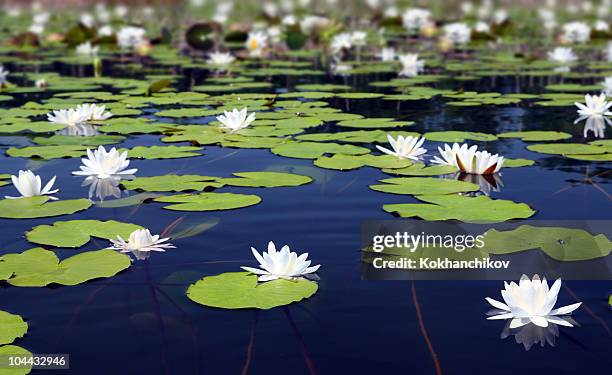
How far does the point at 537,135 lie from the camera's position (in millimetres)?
5773

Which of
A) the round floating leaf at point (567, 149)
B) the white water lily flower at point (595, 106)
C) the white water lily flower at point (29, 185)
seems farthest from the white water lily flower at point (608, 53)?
the white water lily flower at point (29, 185)

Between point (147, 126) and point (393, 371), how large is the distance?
4.07 meters

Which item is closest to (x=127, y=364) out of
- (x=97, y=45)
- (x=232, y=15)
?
(x=97, y=45)

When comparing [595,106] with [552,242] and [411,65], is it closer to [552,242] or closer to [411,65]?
[552,242]

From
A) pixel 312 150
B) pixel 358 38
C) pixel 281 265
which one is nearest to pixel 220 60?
pixel 358 38

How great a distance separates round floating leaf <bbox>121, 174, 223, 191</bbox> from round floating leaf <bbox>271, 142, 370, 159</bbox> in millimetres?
752

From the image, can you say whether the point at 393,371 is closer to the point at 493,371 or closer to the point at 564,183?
the point at 493,371

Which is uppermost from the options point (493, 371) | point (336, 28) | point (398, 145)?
point (336, 28)

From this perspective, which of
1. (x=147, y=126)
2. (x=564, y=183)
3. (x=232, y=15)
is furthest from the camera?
(x=232, y=15)

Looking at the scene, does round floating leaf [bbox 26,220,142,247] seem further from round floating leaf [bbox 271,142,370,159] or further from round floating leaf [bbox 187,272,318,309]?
round floating leaf [bbox 271,142,370,159]

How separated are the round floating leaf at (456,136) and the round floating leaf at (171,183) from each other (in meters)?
1.77

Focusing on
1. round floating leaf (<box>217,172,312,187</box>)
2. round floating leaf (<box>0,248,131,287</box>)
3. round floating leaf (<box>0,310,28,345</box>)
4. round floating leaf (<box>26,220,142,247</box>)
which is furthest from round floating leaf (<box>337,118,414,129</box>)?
round floating leaf (<box>0,310,28,345</box>)

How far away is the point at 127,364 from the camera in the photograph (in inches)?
97.2

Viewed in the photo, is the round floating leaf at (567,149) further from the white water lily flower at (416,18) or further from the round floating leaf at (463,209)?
the white water lily flower at (416,18)
